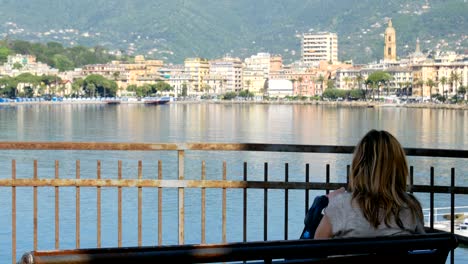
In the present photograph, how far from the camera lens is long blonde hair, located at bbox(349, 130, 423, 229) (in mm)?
3195

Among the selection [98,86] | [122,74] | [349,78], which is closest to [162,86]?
[98,86]

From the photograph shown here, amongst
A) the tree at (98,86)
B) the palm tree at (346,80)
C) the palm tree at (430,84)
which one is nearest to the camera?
the palm tree at (430,84)

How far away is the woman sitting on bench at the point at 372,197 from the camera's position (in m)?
3.20

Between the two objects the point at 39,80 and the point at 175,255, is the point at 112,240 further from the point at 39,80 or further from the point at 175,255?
the point at 39,80

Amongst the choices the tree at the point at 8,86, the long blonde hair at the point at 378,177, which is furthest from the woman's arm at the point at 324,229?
the tree at the point at 8,86

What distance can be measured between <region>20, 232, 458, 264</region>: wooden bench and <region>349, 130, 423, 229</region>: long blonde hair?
18cm

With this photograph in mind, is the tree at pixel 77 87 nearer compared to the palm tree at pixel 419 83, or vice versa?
the palm tree at pixel 419 83

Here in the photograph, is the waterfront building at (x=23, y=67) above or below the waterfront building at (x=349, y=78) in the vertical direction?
above

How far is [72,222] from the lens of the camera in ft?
63.4

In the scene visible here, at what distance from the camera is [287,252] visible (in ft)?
9.46

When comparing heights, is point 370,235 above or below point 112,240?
above

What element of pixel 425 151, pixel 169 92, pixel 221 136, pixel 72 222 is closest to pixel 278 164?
pixel 72 222

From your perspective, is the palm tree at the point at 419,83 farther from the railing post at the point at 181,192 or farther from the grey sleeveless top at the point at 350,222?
the grey sleeveless top at the point at 350,222

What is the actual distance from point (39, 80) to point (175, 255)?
Answer: 16757 cm
